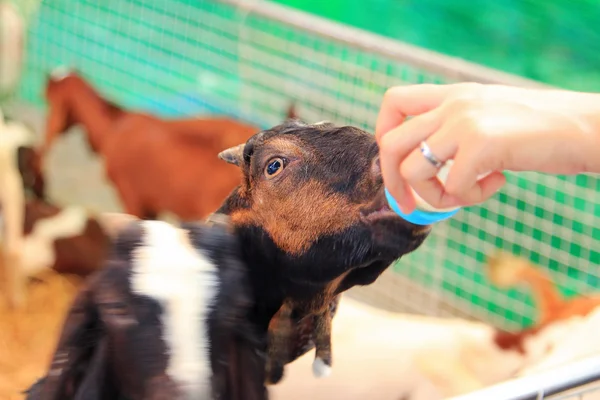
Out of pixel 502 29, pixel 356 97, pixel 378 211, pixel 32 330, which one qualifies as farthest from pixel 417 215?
pixel 502 29

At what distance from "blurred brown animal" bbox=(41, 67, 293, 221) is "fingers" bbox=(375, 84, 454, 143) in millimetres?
704

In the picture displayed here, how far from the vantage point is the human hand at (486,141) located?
1.15 ft

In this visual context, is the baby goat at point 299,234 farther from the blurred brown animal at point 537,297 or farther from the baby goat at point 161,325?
the blurred brown animal at point 537,297

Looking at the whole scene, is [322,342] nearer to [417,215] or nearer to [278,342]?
[278,342]

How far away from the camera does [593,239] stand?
1265 mm

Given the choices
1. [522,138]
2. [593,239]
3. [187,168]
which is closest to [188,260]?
[522,138]

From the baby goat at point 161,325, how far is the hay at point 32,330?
100 millimetres

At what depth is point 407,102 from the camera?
1.35 ft

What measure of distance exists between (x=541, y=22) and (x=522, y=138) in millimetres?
1767

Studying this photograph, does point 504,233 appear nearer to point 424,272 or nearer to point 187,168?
point 424,272

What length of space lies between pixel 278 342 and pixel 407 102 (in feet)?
0.61

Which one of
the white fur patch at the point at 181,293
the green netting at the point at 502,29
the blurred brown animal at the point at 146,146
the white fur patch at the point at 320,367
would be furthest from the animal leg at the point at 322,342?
the green netting at the point at 502,29

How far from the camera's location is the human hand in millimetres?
351

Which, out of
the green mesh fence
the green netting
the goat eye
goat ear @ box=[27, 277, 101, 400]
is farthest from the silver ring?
the green netting
